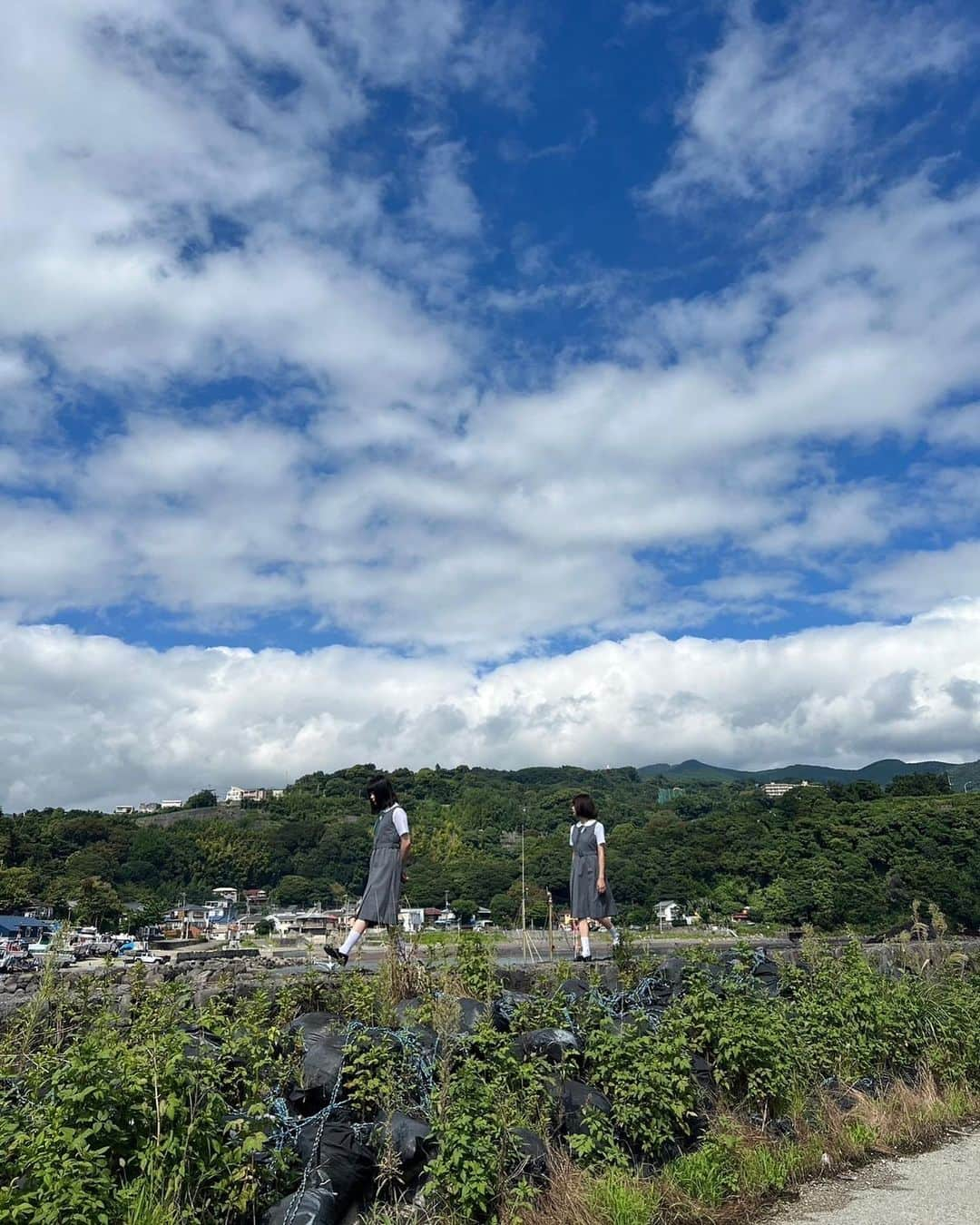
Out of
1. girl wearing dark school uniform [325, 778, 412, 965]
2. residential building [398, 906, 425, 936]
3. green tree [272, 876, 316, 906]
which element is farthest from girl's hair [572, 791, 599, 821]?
green tree [272, 876, 316, 906]

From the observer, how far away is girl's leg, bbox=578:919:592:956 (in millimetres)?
8477

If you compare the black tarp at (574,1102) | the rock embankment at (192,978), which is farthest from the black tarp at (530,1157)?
the rock embankment at (192,978)

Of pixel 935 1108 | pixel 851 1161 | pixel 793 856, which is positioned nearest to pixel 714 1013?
pixel 851 1161

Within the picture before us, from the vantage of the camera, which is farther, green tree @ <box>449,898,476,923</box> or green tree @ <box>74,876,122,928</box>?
green tree @ <box>449,898,476,923</box>

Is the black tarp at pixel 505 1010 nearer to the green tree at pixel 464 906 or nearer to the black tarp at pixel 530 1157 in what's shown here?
the black tarp at pixel 530 1157

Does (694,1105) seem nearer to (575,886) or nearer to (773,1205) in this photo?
(773,1205)

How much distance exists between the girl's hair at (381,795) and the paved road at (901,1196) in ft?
13.7

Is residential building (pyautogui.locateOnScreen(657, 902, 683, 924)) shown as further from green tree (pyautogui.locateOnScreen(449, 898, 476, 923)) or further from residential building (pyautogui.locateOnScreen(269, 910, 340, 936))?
green tree (pyautogui.locateOnScreen(449, 898, 476, 923))

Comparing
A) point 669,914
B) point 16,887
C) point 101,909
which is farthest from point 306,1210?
point 16,887

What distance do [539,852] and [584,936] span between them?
4318 cm

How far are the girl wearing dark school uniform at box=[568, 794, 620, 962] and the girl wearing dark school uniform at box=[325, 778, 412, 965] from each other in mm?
1978

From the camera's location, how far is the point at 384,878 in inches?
306

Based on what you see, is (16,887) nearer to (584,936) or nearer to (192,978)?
(192,978)

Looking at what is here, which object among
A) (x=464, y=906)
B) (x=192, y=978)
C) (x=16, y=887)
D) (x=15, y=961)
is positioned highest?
(x=192, y=978)
